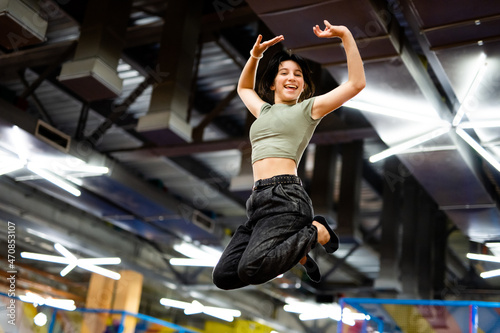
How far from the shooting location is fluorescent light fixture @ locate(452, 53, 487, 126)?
18.9 feet

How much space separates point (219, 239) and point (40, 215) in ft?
11.5

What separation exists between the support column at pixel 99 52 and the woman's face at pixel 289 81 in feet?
12.6

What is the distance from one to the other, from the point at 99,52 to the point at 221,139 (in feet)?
7.53

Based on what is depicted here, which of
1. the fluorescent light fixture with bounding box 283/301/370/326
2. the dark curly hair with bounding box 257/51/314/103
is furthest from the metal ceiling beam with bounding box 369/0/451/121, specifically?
the fluorescent light fixture with bounding box 283/301/370/326

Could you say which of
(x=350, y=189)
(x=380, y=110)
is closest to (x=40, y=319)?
(x=350, y=189)

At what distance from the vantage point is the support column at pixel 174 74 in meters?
7.28

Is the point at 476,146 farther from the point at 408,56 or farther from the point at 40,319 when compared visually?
the point at 40,319

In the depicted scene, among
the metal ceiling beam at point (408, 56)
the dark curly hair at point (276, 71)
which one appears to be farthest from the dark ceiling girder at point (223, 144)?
the dark curly hair at point (276, 71)

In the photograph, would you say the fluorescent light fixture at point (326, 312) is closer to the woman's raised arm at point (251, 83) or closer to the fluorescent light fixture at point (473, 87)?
the fluorescent light fixture at point (473, 87)

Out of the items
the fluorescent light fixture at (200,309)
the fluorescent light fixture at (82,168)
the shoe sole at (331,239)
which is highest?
the fluorescent light fixture at (82,168)

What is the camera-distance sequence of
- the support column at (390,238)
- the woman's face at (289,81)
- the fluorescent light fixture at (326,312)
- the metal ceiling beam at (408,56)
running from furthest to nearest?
the support column at (390,238) → the fluorescent light fixture at (326,312) → the metal ceiling beam at (408,56) → the woman's face at (289,81)

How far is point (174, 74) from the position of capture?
24.1ft

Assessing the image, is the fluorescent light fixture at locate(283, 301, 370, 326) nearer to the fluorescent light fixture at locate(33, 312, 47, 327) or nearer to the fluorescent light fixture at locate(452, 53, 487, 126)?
the fluorescent light fixture at locate(452, 53, 487, 126)

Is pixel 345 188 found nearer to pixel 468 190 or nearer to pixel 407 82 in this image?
pixel 468 190
